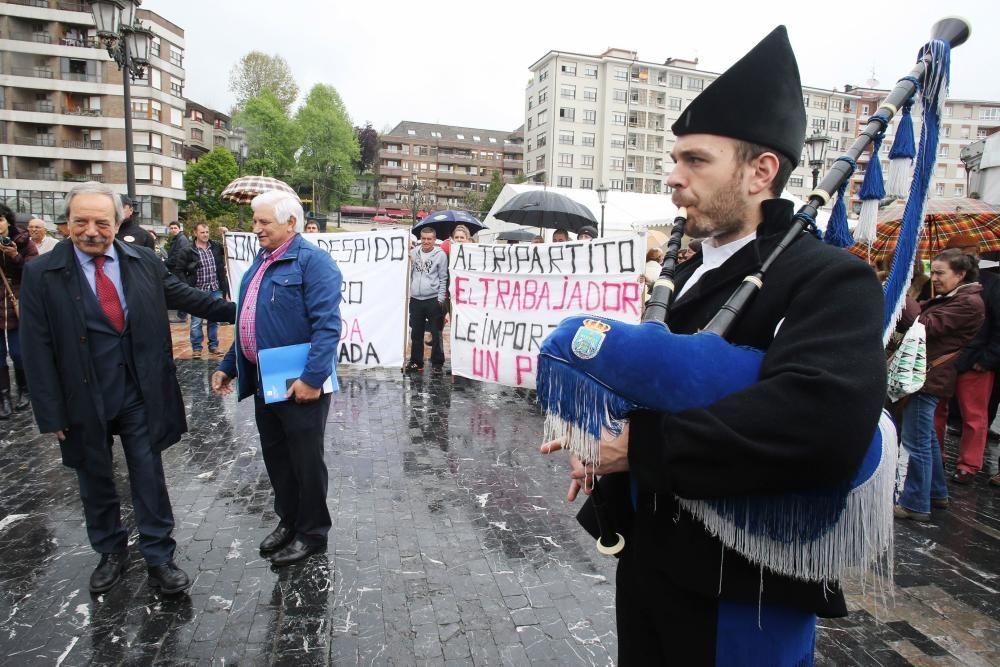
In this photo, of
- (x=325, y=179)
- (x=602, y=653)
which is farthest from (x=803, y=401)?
(x=325, y=179)

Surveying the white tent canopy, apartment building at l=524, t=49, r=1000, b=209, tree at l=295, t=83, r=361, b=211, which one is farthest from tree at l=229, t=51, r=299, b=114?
the white tent canopy

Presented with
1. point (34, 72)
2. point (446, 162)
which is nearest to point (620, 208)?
point (34, 72)

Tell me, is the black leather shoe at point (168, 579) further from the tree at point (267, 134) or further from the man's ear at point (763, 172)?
the tree at point (267, 134)

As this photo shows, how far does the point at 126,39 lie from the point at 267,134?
184 ft

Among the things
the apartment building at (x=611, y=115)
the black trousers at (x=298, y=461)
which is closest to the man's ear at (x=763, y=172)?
the black trousers at (x=298, y=461)

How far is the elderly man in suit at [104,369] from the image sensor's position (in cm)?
314

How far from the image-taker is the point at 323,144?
221 feet

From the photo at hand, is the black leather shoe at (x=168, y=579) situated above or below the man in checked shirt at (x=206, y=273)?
below

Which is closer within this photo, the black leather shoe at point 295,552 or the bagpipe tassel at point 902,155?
the bagpipe tassel at point 902,155

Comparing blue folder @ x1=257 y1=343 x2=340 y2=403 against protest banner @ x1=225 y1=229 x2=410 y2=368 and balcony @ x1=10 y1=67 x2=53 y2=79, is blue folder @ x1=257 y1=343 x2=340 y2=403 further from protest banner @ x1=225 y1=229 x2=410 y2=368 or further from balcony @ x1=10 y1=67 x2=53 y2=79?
balcony @ x1=10 y1=67 x2=53 y2=79

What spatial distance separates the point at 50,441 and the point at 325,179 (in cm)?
6759

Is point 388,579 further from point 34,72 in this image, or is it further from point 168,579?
point 34,72

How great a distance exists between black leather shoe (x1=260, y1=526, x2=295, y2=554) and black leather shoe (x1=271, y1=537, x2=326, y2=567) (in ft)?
0.22

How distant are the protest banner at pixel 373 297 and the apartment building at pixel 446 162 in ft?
309
